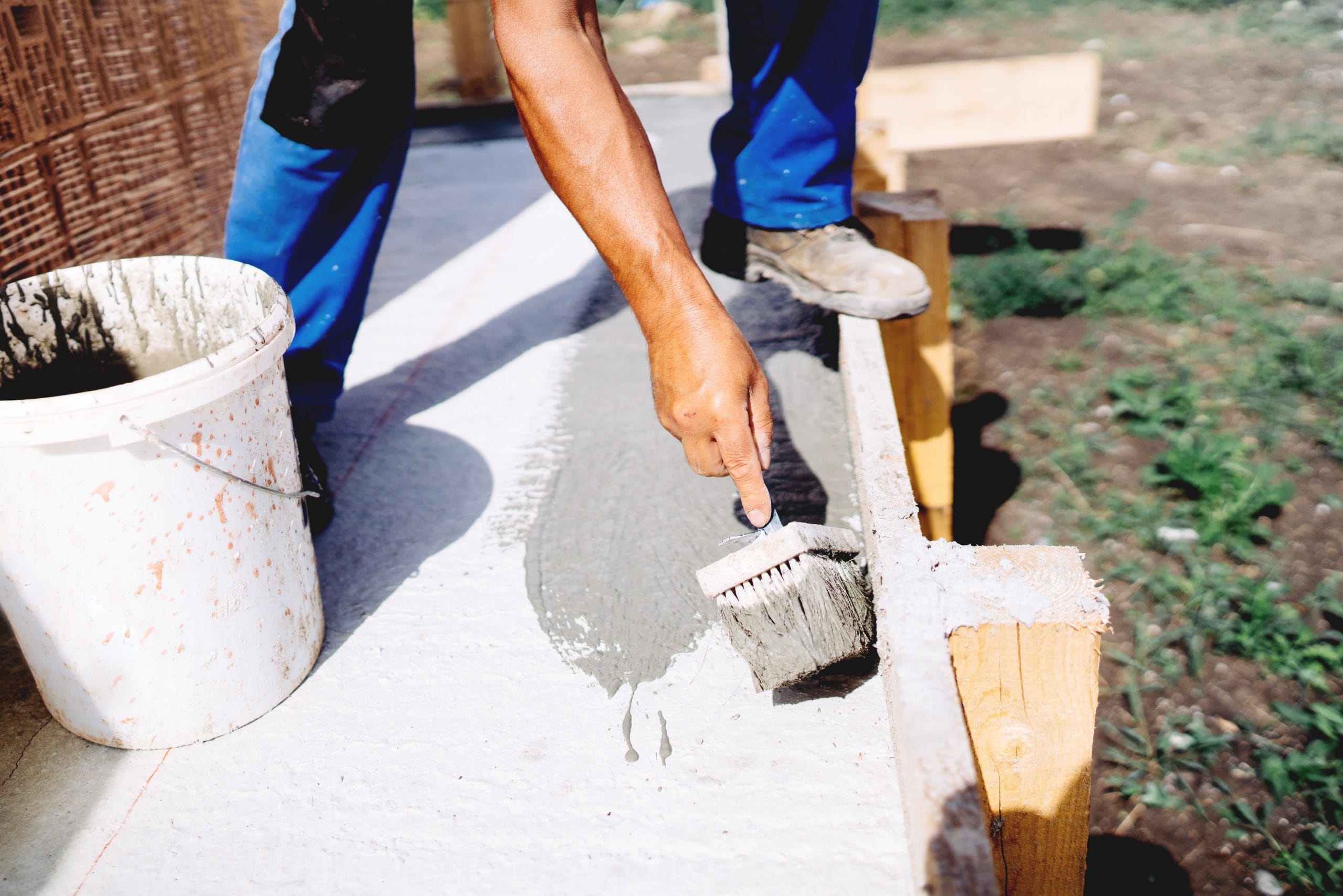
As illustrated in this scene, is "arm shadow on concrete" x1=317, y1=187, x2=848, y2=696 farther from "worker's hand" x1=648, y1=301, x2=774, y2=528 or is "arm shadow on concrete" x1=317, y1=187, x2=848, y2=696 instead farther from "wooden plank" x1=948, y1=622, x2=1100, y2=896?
"wooden plank" x1=948, y1=622, x2=1100, y2=896

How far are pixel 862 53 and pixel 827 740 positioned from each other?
1598 millimetres

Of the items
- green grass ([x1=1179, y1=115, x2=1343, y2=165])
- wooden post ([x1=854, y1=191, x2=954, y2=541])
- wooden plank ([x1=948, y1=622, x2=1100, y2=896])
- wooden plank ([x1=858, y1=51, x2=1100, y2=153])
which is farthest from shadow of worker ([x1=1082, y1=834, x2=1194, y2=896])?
green grass ([x1=1179, y1=115, x2=1343, y2=165])

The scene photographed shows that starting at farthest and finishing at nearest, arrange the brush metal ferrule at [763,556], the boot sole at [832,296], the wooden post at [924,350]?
the wooden post at [924,350] < the boot sole at [832,296] < the brush metal ferrule at [763,556]

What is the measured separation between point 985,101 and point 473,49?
3684 millimetres

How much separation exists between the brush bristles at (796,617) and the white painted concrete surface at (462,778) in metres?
0.11

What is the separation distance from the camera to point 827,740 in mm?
1490

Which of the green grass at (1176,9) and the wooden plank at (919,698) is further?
the green grass at (1176,9)

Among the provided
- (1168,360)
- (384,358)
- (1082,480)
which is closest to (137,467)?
(384,358)

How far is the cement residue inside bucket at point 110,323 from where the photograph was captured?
1689 mm

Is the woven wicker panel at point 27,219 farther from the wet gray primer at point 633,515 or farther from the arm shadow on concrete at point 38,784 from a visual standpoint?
the wet gray primer at point 633,515

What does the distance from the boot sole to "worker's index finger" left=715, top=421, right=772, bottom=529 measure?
84 centimetres

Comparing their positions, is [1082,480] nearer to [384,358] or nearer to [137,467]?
[384,358]

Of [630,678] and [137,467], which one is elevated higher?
[137,467]

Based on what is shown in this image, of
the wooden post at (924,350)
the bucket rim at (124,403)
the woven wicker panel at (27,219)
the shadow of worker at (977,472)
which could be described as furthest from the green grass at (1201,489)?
the woven wicker panel at (27,219)
